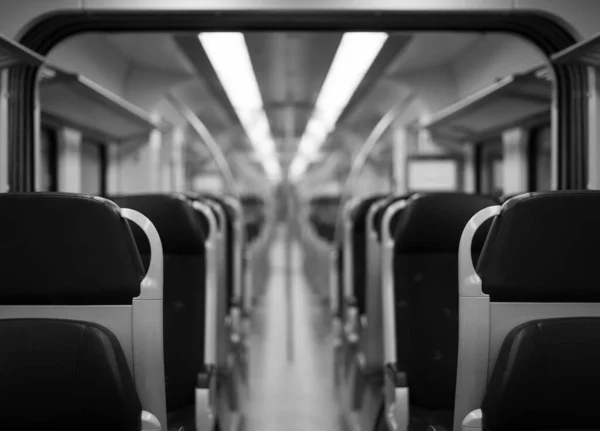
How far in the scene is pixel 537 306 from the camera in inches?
62.7

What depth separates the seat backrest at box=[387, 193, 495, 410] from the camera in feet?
8.23

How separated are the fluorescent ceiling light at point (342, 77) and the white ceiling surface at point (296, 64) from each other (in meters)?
0.22

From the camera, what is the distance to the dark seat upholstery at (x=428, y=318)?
2504 millimetres

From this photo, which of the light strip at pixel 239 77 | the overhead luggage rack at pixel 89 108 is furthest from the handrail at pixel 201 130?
the overhead luggage rack at pixel 89 108

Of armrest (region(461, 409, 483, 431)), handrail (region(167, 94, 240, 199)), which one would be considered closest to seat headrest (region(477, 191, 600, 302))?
armrest (region(461, 409, 483, 431))

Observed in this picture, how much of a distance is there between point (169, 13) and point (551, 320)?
121 inches

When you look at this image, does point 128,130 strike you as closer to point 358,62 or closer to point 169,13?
point 358,62

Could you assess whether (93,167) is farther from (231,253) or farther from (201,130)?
(231,253)

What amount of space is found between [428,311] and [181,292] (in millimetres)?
1140

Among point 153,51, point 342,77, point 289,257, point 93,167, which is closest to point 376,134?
point 342,77

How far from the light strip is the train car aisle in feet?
12.1

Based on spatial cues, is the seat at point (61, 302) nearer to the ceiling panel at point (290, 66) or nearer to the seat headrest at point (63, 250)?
the seat headrest at point (63, 250)

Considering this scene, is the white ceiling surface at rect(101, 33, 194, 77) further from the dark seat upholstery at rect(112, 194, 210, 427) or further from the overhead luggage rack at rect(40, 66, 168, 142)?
the dark seat upholstery at rect(112, 194, 210, 427)

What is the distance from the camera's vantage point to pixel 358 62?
870 centimetres
